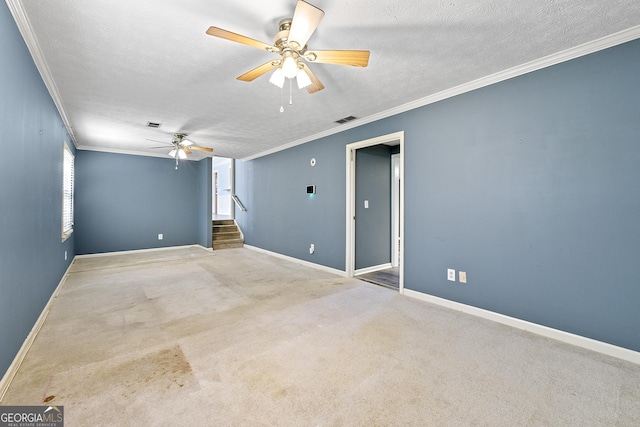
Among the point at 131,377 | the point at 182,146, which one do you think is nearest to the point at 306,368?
the point at 131,377

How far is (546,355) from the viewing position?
6.70 ft

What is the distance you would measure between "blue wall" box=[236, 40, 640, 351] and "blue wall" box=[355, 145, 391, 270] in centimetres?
96

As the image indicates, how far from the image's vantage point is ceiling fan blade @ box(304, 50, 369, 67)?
186cm

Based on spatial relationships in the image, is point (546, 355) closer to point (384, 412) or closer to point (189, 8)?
point (384, 412)

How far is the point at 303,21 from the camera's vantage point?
63.5 inches

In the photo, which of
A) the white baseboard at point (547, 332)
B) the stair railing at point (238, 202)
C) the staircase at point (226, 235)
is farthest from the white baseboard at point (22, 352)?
the stair railing at point (238, 202)

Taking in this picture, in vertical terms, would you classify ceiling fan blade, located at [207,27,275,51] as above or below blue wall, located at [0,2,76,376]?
above

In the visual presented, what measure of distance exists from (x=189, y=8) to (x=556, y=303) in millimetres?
3679

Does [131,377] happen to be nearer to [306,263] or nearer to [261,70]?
[261,70]

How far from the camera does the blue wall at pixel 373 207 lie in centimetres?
448

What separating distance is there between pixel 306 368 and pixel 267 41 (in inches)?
99.9

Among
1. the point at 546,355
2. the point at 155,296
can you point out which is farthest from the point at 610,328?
the point at 155,296

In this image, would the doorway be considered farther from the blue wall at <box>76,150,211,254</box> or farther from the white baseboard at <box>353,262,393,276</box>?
the white baseboard at <box>353,262,393,276</box>

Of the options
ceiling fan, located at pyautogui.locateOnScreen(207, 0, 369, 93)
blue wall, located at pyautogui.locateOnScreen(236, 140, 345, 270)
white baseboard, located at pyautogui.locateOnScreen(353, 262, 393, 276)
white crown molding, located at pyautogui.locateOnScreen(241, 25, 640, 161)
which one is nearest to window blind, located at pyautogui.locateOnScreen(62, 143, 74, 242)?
blue wall, located at pyautogui.locateOnScreen(236, 140, 345, 270)
